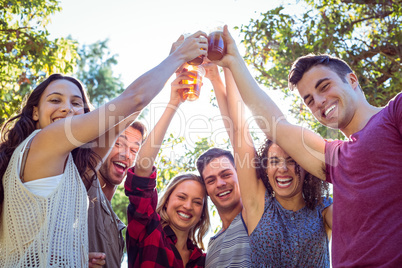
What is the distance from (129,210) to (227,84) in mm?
1383

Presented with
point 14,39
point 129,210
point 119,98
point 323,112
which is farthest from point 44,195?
point 14,39

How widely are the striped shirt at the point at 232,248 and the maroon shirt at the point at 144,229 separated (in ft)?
1.16

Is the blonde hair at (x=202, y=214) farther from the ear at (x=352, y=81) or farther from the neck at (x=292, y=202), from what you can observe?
the ear at (x=352, y=81)

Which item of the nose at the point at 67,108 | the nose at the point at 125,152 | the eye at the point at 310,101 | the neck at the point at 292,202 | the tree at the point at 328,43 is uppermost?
the tree at the point at 328,43

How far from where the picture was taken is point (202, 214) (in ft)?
12.6

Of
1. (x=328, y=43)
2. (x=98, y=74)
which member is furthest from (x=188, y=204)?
(x=98, y=74)

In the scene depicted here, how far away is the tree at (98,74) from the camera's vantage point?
18141 mm

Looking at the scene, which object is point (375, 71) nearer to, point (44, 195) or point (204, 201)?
point (204, 201)

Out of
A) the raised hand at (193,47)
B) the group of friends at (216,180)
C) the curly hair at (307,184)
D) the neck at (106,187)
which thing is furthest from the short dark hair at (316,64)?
the neck at (106,187)

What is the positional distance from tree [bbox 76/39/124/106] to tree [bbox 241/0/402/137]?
13.3m

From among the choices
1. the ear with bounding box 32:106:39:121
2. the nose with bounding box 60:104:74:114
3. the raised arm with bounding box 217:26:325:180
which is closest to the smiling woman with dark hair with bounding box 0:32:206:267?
the ear with bounding box 32:106:39:121

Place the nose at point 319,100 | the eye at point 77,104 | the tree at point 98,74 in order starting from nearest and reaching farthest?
the eye at point 77,104 → the nose at point 319,100 → the tree at point 98,74

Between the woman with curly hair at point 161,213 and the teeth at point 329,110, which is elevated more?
the teeth at point 329,110

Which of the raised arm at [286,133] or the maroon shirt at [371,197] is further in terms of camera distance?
the raised arm at [286,133]
